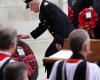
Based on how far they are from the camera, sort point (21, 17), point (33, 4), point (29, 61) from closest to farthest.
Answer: point (29, 61) < point (33, 4) < point (21, 17)

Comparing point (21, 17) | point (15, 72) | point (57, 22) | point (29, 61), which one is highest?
point (15, 72)

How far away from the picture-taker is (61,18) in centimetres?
739

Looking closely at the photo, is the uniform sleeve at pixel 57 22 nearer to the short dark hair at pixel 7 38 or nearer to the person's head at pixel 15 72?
the short dark hair at pixel 7 38

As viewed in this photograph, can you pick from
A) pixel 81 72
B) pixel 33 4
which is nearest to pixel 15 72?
pixel 81 72

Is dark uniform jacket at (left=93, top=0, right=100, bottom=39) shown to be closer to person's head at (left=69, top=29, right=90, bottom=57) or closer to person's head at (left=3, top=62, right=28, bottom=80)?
person's head at (left=69, top=29, right=90, bottom=57)

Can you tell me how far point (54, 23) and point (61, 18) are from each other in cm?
16

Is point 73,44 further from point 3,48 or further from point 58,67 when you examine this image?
point 3,48

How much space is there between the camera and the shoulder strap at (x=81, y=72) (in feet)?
15.1

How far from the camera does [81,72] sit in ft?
15.2

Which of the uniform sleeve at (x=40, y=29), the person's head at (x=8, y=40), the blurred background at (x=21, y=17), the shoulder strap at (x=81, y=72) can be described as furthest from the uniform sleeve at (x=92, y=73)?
the blurred background at (x=21, y=17)

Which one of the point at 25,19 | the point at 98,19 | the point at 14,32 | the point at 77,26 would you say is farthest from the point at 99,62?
Result: the point at 25,19

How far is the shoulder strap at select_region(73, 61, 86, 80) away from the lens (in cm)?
461

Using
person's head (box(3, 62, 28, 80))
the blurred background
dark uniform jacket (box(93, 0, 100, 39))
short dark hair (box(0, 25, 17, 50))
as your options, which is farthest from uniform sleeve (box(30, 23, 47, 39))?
the blurred background

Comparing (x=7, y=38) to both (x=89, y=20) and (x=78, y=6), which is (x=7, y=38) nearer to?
(x=89, y=20)
